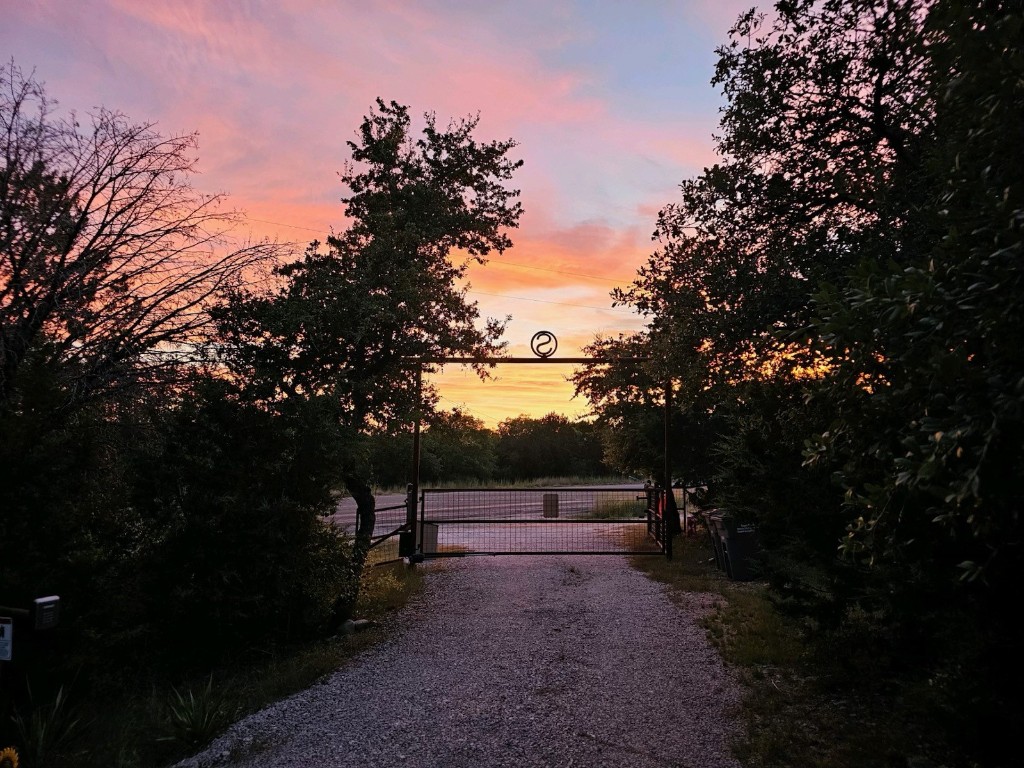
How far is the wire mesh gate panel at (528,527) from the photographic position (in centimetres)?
1364

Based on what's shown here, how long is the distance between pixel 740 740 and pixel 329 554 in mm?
4415

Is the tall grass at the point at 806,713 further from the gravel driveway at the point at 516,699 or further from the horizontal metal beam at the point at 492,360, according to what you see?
the horizontal metal beam at the point at 492,360

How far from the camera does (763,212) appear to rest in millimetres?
7352

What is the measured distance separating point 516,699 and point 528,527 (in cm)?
1365

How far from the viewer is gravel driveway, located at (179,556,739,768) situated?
14.3 ft

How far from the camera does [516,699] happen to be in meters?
5.37

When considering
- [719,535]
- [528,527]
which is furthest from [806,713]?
[528,527]

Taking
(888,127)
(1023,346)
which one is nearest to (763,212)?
(888,127)

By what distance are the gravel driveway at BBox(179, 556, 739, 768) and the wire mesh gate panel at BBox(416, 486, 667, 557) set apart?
4832mm

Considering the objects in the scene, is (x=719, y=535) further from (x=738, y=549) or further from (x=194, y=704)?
(x=194, y=704)

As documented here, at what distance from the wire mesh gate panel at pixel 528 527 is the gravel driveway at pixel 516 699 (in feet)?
15.9

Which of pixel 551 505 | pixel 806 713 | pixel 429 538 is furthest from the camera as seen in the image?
pixel 551 505

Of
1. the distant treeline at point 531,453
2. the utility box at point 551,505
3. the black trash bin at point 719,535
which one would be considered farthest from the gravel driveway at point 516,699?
the distant treeline at point 531,453

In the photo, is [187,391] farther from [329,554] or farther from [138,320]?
[329,554]
